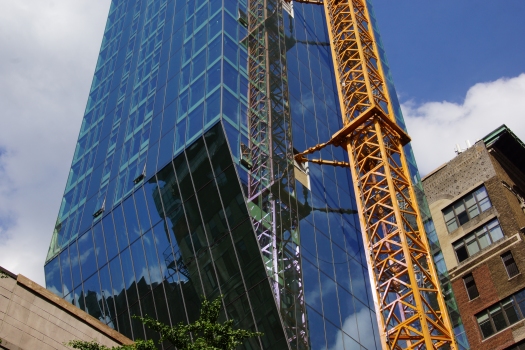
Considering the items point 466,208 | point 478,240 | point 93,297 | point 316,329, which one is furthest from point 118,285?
point 466,208

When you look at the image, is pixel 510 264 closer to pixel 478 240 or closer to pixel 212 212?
pixel 478 240

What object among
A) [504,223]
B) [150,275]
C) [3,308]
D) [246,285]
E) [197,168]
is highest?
[504,223]

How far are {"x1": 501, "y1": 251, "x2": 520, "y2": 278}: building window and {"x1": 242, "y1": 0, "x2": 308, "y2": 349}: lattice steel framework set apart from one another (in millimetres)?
22402

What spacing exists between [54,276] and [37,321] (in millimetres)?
26130

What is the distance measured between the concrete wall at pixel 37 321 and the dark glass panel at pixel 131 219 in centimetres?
1794

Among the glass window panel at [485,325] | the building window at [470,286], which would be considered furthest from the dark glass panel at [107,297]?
the building window at [470,286]

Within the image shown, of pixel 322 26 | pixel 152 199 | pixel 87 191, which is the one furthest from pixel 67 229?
pixel 322 26

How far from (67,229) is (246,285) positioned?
66.5 ft

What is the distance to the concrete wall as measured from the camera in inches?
1125

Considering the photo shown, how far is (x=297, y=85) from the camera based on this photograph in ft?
181

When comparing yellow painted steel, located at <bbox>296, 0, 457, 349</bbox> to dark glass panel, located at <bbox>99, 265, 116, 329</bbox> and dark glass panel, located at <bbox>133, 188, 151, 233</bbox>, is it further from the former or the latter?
dark glass panel, located at <bbox>99, 265, 116, 329</bbox>

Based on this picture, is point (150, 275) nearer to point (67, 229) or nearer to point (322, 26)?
point (67, 229)

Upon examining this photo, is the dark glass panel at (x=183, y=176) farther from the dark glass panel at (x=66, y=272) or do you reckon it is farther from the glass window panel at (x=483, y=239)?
the glass window panel at (x=483, y=239)

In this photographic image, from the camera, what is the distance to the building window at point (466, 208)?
2625 inches
